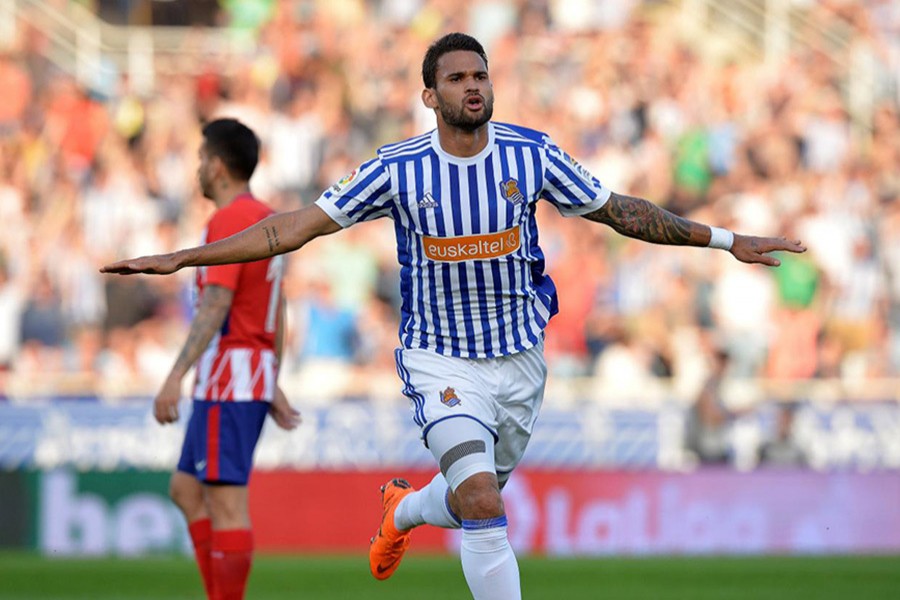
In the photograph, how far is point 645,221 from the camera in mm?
6379

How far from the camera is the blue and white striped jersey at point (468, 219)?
6102 mm

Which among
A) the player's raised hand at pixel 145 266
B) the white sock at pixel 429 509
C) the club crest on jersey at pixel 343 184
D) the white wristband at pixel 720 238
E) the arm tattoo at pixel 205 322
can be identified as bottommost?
the white sock at pixel 429 509

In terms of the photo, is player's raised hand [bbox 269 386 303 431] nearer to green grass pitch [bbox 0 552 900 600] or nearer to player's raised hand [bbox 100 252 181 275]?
player's raised hand [bbox 100 252 181 275]

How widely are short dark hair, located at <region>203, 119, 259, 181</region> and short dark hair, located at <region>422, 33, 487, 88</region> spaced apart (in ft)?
5.43

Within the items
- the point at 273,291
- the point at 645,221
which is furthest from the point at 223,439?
the point at 645,221

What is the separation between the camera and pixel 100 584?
1094 cm

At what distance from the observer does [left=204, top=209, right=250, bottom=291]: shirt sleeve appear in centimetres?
735

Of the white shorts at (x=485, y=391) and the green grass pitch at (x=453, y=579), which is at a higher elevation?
the white shorts at (x=485, y=391)

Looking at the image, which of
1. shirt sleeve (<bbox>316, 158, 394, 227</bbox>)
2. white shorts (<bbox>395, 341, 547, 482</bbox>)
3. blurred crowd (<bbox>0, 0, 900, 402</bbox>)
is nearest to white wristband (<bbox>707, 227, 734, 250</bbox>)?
white shorts (<bbox>395, 341, 547, 482</bbox>)

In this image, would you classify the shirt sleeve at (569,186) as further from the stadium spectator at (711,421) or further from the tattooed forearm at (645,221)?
the stadium spectator at (711,421)

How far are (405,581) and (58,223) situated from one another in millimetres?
7615

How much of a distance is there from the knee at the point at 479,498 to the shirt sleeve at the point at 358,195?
1111 millimetres

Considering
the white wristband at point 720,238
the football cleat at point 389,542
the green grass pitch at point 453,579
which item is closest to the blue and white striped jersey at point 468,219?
the white wristband at point 720,238

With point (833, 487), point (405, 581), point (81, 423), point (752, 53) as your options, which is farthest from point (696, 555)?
point (752, 53)
